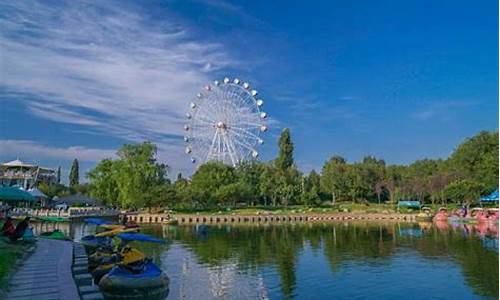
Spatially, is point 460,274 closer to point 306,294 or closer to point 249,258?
point 306,294

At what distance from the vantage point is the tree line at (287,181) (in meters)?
76.6

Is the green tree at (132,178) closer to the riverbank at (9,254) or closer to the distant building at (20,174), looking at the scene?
the distant building at (20,174)

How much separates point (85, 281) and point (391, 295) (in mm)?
12658

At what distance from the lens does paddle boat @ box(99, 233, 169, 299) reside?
18578mm

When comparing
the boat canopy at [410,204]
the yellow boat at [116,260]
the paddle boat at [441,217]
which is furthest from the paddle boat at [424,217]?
the yellow boat at [116,260]

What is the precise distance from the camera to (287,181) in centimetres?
9406

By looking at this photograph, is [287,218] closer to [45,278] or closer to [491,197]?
[491,197]

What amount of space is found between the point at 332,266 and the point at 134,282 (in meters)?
13.9

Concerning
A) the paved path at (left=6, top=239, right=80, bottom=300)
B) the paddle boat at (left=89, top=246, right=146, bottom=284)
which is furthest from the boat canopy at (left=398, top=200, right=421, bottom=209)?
the paddle boat at (left=89, top=246, right=146, bottom=284)

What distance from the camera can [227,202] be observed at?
290 feet

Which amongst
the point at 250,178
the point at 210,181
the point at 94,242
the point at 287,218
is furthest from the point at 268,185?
the point at 94,242

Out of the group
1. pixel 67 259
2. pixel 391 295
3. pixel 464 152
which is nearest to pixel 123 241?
pixel 67 259

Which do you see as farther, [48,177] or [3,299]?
[48,177]

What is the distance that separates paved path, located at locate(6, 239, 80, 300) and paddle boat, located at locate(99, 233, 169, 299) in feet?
4.85
